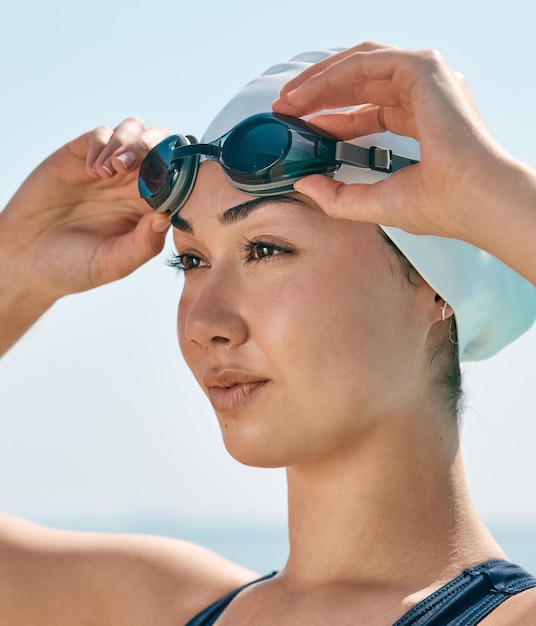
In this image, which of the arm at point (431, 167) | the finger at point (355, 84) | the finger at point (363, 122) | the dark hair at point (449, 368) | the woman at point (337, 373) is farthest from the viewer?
the dark hair at point (449, 368)

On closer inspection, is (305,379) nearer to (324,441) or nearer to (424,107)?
(324,441)

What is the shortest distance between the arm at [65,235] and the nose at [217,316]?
669 mm

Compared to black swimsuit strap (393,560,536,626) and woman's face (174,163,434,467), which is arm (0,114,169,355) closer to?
woman's face (174,163,434,467)

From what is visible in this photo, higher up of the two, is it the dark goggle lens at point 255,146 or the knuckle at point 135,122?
the knuckle at point 135,122

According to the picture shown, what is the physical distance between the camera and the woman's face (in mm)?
2592

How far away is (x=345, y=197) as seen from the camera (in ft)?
7.38

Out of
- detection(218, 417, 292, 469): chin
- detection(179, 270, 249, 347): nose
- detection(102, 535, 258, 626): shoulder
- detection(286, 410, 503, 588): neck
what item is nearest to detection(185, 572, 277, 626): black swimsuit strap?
detection(102, 535, 258, 626): shoulder

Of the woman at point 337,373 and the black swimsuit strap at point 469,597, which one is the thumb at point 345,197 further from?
the black swimsuit strap at point 469,597

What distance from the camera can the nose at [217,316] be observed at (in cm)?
262

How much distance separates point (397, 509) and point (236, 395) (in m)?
0.53

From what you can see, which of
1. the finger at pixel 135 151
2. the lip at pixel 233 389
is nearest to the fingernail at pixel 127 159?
the finger at pixel 135 151

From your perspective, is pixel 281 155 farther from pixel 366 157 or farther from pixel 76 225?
pixel 76 225

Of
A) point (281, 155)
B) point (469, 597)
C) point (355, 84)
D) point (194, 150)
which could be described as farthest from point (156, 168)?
point (469, 597)

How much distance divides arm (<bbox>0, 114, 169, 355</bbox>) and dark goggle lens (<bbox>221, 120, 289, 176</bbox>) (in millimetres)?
682
